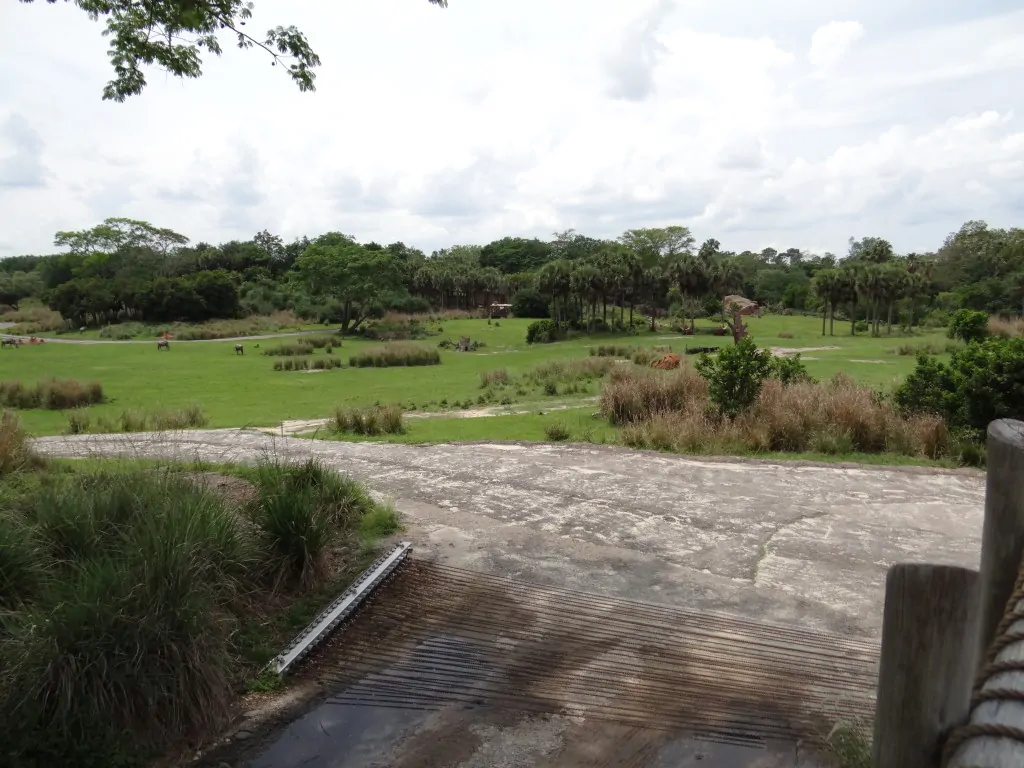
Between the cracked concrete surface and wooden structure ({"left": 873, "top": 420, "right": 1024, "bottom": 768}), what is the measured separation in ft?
11.6

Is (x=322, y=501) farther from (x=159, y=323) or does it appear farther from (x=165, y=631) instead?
(x=159, y=323)

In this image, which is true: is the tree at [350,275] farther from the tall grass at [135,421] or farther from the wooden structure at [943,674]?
the wooden structure at [943,674]

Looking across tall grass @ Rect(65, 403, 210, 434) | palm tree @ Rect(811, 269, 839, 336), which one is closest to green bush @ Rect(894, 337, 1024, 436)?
tall grass @ Rect(65, 403, 210, 434)

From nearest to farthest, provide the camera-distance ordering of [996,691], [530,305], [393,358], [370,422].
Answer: [996,691] → [370,422] → [393,358] → [530,305]

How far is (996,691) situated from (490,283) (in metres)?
76.5

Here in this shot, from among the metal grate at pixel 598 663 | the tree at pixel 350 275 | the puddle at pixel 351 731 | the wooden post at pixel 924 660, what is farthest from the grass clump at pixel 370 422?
the tree at pixel 350 275

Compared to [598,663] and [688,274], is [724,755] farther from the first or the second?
[688,274]

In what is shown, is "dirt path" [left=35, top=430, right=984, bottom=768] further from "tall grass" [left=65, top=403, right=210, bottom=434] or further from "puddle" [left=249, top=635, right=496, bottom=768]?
"tall grass" [left=65, top=403, right=210, bottom=434]

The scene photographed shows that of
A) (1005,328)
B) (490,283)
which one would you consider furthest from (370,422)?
(490,283)

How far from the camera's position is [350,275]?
52969 millimetres

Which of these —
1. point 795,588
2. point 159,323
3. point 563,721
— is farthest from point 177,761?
point 159,323

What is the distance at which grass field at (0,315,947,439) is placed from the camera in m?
20.1

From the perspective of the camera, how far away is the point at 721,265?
53688 mm

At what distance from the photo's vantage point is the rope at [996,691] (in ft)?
4.66
